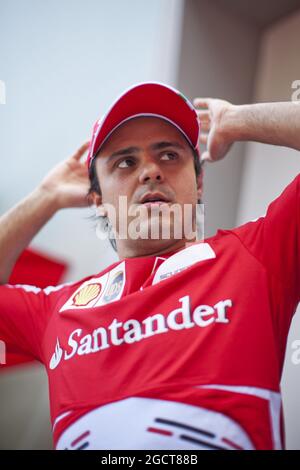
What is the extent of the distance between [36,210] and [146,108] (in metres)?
0.43

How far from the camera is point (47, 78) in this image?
1.52m

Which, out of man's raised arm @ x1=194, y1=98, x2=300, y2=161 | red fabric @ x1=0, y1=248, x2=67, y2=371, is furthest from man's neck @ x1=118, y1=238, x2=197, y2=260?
red fabric @ x1=0, y1=248, x2=67, y2=371

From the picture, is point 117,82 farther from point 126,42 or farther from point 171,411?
point 171,411

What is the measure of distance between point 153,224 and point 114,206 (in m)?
0.12

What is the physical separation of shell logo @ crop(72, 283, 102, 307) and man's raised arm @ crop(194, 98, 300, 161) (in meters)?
0.38

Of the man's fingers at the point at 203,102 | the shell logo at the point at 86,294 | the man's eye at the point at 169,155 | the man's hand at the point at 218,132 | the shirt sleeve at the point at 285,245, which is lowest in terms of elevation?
the shell logo at the point at 86,294

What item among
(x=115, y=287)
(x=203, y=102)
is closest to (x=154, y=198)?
(x=115, y=287)

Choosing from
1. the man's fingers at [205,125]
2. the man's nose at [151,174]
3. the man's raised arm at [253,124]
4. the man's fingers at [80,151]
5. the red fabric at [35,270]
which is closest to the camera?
the man's raised arm at [253,124]

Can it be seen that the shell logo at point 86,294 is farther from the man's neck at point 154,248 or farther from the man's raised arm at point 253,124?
the man's raised arm at point 253,124

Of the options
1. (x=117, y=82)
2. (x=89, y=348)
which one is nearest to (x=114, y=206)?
(x=89, y=348)

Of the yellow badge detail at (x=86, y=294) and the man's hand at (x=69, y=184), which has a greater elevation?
the man's hand at (x=69, y=184)

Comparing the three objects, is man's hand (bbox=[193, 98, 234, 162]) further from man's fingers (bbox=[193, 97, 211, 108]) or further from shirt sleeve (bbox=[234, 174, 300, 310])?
shirt sleeve (bbox=[234, 174, 300, 310])

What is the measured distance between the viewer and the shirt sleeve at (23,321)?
92 centimetres

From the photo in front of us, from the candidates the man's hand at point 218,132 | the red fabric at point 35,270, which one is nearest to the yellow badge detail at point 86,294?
the man's hand at point 218,132
